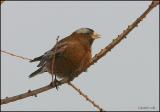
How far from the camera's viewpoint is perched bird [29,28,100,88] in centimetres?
544

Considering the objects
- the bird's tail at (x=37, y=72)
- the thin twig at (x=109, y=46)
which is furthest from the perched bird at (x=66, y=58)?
the thin twig at (x=109, y=46)

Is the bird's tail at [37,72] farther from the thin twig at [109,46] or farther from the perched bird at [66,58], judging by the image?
the thin twig at [109,46]

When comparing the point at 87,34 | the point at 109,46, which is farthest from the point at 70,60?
the point at 109,46

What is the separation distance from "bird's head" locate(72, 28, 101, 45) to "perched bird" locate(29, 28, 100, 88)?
161 millimetres

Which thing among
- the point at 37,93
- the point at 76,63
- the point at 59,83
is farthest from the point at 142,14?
the point at 76,63

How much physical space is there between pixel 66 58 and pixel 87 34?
1.22 m

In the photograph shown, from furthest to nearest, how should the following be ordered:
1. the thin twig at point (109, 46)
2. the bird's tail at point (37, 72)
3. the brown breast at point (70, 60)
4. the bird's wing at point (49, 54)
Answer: the bird's tail at point (37, 72), the bird's wing at point (49, 54), the brown breast at point (70, 60), the thin twig at point (109, 46)

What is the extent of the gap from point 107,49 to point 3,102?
105 cm

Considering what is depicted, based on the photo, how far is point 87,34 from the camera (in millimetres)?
6863

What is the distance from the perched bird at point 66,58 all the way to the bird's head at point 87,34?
161mm

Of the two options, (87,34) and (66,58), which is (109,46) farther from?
(87,34)

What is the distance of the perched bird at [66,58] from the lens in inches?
214

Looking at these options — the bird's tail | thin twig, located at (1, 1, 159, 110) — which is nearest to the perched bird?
the bird's tail

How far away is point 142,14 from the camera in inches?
134
